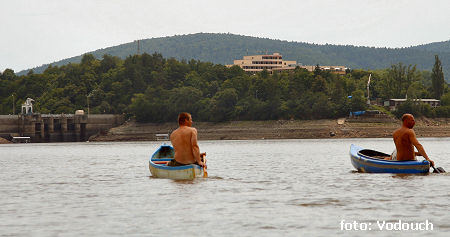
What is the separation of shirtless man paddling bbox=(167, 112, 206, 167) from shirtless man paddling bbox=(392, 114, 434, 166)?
10565mm

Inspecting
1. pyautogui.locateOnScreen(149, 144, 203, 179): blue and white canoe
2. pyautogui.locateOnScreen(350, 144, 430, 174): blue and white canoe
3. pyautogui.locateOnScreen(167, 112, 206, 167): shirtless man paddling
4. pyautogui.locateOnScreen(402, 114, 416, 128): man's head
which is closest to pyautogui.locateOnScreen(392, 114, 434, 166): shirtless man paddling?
pyautogui.locateOnScreen(402, 114, 416, 128): man's head

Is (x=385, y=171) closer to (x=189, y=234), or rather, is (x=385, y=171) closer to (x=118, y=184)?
(x=118, y=184)

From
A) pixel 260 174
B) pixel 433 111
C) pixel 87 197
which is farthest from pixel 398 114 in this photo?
pixel 87 197

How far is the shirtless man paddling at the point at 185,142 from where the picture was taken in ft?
116

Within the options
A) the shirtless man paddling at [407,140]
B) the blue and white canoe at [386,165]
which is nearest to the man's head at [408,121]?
the shirtless man paddling at [407,140]

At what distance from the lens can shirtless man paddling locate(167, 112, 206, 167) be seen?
35.4m

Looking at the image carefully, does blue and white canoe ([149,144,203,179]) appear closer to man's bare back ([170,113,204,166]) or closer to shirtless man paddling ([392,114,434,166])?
man's bare back ([170,113,204,166])

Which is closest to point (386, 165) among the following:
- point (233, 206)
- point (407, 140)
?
point (407, 140)

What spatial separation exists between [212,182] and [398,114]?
167 m

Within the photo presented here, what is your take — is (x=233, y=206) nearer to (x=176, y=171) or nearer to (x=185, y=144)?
(x=185, y=144)

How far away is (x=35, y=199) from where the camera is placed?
30578mm

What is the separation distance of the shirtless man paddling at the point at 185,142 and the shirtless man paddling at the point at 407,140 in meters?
10.6

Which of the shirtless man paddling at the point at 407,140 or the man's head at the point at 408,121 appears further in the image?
the man's head at the point at 408,121

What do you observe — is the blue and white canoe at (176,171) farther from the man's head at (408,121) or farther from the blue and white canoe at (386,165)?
the man's head at (408,121)
